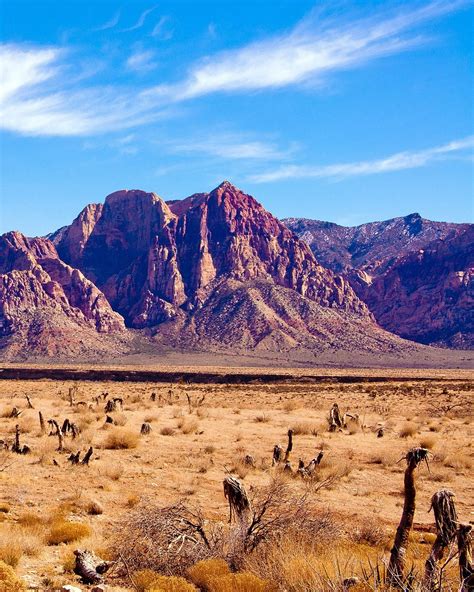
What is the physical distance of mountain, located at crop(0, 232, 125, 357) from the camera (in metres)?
129

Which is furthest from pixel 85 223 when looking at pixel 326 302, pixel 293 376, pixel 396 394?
pixel 396 394

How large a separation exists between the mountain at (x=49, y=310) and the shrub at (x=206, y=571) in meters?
120

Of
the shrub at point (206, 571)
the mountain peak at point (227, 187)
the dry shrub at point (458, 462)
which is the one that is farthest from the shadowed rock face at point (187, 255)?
the shrub at point (206, 571)

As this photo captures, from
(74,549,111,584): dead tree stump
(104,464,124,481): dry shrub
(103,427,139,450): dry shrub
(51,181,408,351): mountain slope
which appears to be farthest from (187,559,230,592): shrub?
(51,181,408,351): mountain slope

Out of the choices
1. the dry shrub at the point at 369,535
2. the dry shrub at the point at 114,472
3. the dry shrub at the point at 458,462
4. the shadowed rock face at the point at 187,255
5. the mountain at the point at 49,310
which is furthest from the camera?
the shadowed rock face at the point at 187,255

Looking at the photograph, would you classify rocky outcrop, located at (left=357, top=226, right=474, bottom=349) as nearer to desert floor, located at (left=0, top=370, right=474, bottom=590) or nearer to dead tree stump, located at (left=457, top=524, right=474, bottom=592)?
desert floor, located at (left=0, top=370, right=474, bottom=590)

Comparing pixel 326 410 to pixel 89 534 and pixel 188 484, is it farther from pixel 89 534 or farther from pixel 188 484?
pixel 89 534

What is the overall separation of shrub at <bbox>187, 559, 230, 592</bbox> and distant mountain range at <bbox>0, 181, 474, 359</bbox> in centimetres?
11967

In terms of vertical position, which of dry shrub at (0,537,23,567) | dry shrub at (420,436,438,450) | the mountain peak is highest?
the mountain peak

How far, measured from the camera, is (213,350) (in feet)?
431

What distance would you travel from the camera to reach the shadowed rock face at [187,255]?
539 ft

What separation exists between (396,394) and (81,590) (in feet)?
137

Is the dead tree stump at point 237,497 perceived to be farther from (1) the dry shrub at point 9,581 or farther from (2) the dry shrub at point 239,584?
(1) the dry shrub at point 9,581

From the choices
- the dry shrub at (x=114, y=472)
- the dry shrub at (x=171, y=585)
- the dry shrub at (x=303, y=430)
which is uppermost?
the dry shrub at (x=171, y=585)
